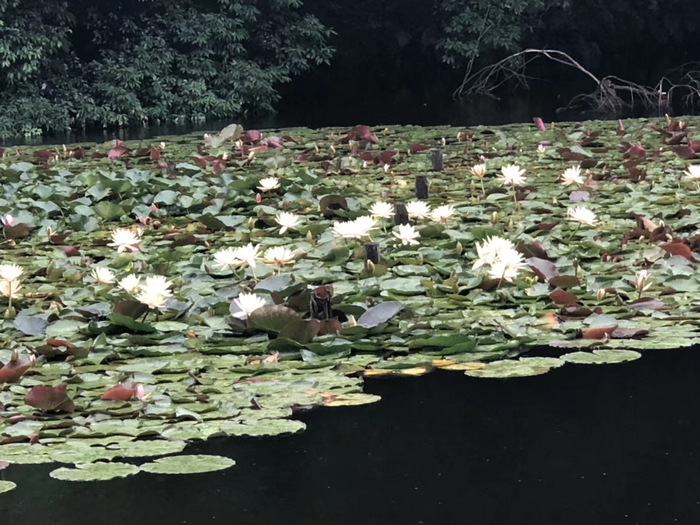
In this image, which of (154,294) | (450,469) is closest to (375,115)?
(154,294)

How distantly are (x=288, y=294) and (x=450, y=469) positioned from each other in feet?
4.09

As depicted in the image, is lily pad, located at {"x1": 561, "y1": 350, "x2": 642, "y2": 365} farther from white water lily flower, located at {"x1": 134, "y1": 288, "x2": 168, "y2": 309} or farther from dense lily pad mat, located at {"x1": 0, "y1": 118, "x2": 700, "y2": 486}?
white water lily flower, located at {"x1": 134, "y1": 288, "x2": 168, "y2": 309}

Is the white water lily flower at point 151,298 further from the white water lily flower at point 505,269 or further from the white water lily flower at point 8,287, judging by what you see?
the white water lily flower at point 505,269

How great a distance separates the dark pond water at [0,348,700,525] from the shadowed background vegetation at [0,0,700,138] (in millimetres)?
10186

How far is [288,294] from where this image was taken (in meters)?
3.71

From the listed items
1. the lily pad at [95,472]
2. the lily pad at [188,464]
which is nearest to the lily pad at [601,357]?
the lily pad at [188,464]

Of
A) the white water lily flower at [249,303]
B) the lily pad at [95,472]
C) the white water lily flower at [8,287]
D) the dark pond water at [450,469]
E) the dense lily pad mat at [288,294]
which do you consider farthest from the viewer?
the white water lily flower at [8,287]

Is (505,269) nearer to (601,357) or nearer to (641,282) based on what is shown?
(641,282)

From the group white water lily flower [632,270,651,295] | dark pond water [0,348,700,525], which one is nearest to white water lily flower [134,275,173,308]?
dark pond water [0,348,700,525]

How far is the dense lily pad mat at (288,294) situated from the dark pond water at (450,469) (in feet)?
0.29

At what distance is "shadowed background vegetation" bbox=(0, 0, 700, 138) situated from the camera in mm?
13062

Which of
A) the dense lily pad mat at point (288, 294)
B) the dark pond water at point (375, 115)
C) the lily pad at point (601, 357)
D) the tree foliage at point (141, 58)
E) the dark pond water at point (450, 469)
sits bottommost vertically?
the dark pond water at point (450, 469)

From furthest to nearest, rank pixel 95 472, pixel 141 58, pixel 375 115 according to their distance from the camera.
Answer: pixel 141 58
pixel 375 115
pixel 95 472

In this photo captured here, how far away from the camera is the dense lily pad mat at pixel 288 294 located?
293 cm
